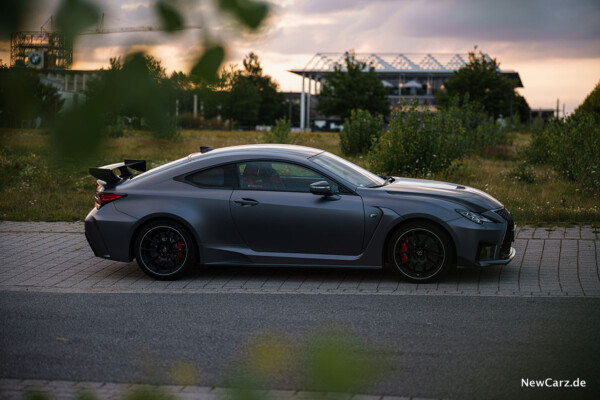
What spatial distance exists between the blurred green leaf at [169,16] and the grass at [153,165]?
0.21 meters

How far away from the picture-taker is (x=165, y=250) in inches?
301

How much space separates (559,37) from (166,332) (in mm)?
4839

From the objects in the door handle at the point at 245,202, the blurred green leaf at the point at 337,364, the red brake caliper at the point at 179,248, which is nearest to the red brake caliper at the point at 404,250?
the door handle at the point at 245,202

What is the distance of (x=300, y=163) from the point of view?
7.55 metres

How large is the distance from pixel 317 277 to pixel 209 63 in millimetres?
6489

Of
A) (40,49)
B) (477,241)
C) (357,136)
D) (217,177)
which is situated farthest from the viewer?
(357,136)

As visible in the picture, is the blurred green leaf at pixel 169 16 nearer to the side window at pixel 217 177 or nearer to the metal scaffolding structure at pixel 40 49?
the metal scaffolding structure at pixel 40 49

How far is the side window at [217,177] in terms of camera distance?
7.68 m

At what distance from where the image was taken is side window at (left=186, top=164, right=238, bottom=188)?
7.68 meters

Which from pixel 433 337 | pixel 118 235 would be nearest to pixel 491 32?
pixel 433 337

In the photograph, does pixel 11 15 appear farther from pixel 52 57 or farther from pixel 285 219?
pixel 285 219

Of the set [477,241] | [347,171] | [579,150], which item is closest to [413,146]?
[579,150]

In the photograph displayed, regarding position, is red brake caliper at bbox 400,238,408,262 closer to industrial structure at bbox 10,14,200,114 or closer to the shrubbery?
industrial structure at bbox 10,14,200,114

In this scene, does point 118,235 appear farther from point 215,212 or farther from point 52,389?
point 52,389
